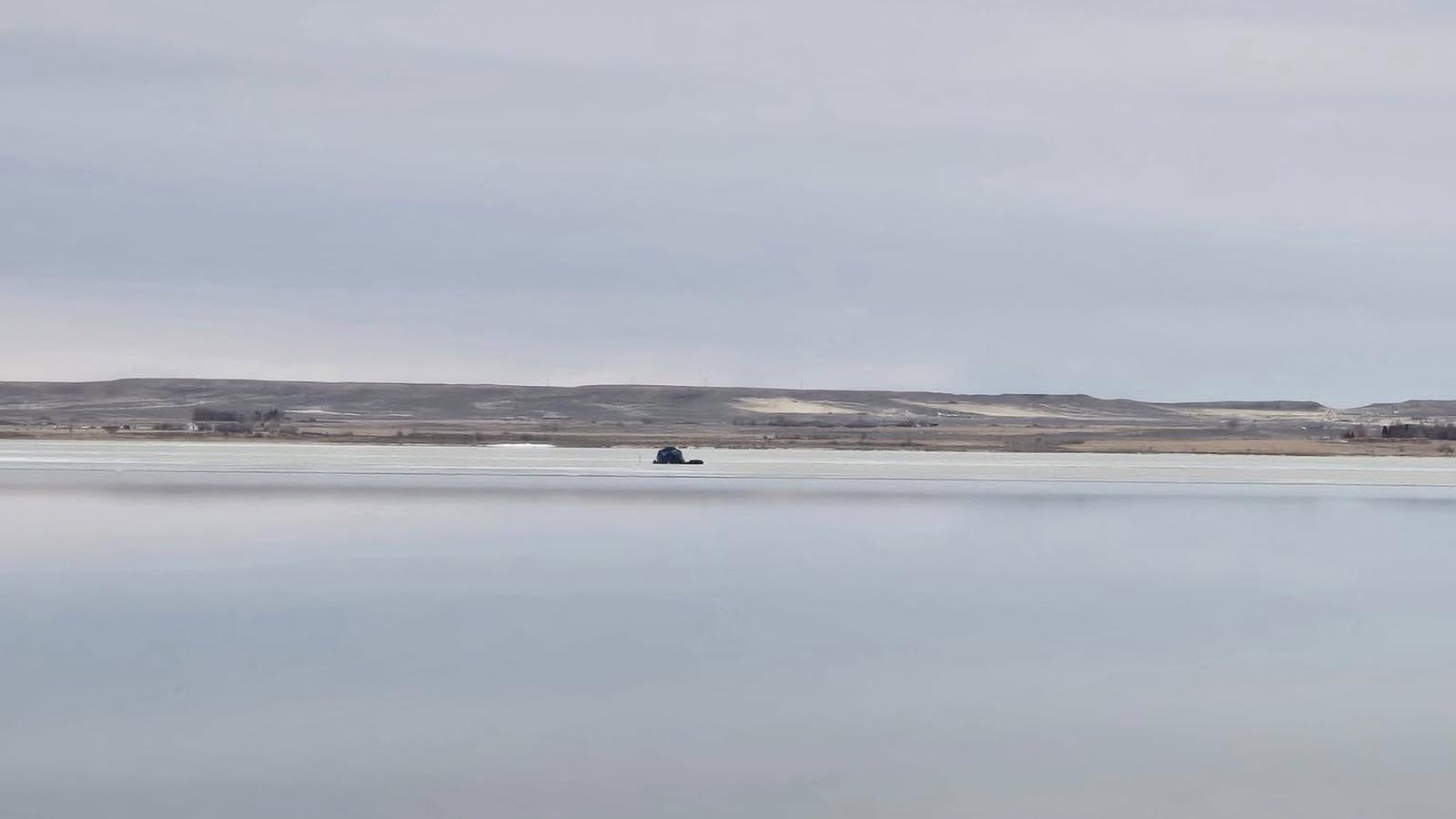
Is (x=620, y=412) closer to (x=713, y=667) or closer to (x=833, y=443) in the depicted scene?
(x=833, y=443)

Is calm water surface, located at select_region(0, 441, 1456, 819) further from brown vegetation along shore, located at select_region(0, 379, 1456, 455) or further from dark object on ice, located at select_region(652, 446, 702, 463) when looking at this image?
brown vegetation along shore, located at select_region(0, 379, 1456, 455)

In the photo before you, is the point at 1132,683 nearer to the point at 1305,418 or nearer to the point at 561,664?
the point at 561,664

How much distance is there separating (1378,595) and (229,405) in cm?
15805

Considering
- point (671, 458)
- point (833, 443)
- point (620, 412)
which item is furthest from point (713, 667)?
point (620, 412)

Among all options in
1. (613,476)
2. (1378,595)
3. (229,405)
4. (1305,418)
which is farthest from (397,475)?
(1305,418)

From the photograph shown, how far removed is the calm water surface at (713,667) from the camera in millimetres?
9250

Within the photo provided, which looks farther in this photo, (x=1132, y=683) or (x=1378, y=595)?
(x=1378, y=595)

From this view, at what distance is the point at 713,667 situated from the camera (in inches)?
508

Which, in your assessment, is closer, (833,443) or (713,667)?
(713,667)

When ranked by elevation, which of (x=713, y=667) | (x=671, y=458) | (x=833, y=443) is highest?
(x=833, y=443)

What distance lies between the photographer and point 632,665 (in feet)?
42.3

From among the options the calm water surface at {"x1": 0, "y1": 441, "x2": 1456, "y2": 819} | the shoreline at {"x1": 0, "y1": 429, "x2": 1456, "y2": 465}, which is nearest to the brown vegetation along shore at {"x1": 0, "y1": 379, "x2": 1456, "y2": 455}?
the shoreline at {"x1": 0, "y1": 429, "x2": 1456, "y2": 465}

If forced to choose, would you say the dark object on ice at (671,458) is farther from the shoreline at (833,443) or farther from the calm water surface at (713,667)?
the calm water surface at (713,667)

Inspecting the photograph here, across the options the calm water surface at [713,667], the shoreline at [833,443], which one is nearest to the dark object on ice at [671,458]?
the shoreline at [833,443]
